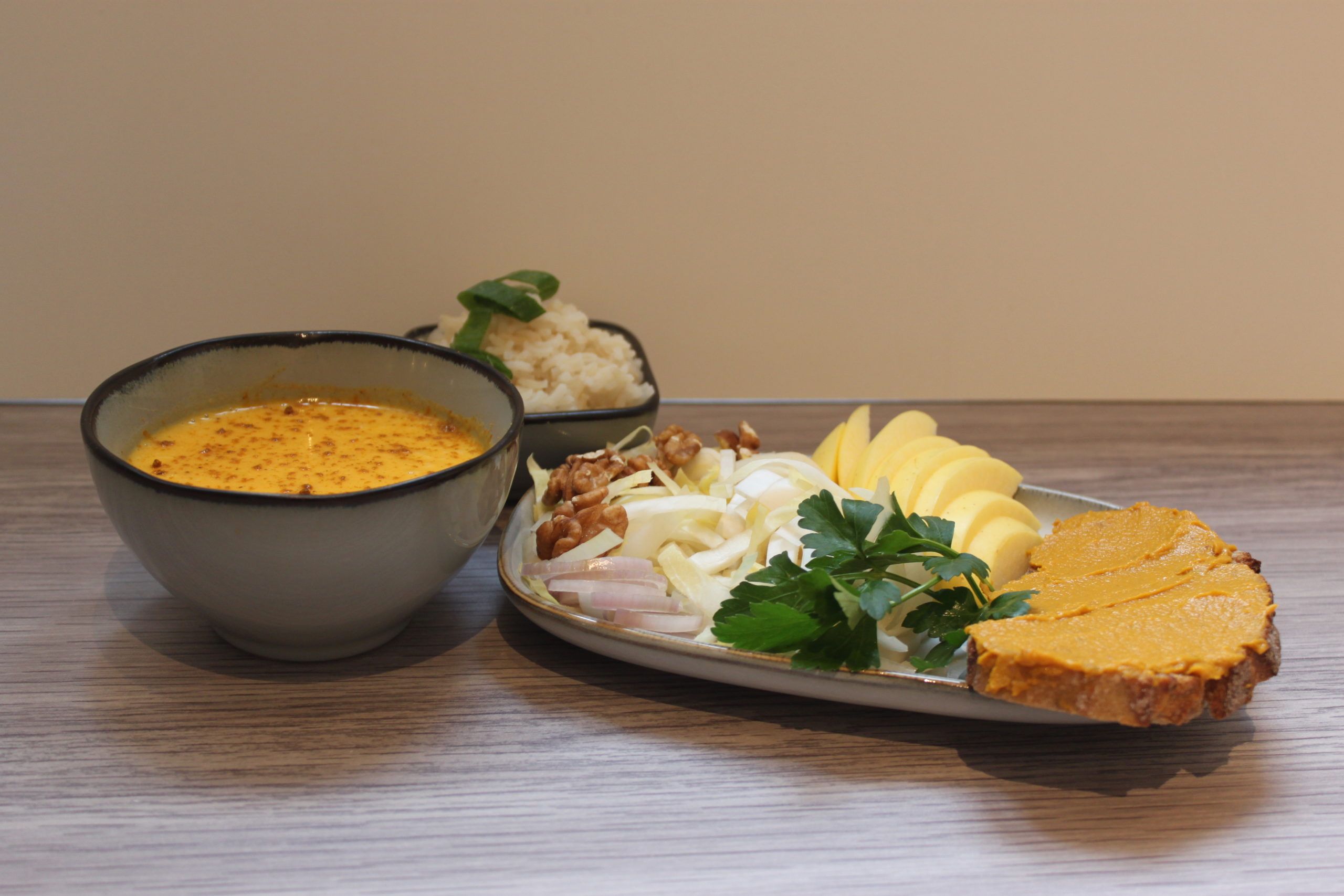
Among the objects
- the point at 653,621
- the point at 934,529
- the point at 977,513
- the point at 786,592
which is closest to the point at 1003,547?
the point at 977,513

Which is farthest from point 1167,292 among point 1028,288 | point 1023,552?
point 1023,552

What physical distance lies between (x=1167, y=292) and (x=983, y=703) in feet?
5.60

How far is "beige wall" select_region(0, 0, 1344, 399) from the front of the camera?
2.24 m

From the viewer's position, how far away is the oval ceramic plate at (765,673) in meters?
1.31

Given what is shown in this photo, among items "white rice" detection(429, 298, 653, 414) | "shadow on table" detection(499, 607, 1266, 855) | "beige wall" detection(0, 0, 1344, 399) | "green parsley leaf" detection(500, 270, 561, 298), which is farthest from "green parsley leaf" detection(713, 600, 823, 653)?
"beige wall" detection(0, 0, 1344, 399)

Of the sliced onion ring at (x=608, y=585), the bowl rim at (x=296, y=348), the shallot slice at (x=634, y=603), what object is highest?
the bowl rim at (x=296, y=348)

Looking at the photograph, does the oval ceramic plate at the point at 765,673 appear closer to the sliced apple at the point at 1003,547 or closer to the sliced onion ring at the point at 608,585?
the sliced onion ring at the point at 608,585

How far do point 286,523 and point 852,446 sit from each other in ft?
3.50

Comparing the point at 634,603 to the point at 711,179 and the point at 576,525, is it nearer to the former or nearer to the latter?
the point at 576,525

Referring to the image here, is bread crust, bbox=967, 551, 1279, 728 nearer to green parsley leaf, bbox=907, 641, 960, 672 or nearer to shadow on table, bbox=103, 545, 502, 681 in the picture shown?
green parsley leaf, bbox=907, 641, 960, 672

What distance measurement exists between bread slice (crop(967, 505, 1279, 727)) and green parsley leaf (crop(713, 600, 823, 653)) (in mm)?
208

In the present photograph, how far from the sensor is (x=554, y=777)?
130cm

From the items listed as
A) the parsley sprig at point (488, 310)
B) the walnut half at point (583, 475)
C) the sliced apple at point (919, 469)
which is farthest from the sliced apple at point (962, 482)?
the parsley sprig at point (488, 310)

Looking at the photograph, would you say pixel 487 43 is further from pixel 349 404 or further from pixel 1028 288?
pixel 1028 288
